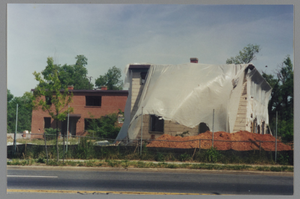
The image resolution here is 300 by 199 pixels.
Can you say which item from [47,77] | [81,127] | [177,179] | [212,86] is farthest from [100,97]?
[177,179]

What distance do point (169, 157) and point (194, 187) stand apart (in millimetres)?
4790

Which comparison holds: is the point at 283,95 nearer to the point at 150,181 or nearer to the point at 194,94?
the point at 194,94

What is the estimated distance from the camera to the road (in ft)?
30.0

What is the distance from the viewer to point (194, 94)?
596 inches

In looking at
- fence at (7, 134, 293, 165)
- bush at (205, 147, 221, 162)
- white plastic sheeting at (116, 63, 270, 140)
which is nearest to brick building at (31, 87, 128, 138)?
white plastic sheeting at (116, 63, 270, 140)

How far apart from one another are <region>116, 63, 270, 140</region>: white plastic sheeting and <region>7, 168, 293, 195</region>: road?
3.34 metres

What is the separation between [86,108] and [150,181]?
25677 millimetres

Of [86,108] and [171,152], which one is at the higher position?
[86,108]

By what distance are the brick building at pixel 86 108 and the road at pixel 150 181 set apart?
70.2ft

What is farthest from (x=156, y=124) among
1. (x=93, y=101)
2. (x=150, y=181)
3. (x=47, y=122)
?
(x=47, y=122)

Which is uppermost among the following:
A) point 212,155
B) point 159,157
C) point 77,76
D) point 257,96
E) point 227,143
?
point 77,76

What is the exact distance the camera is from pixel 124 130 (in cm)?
1870

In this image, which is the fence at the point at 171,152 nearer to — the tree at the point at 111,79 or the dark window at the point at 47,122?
the dark window at the point at 47,122

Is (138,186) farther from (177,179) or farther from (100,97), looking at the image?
(100,97)
